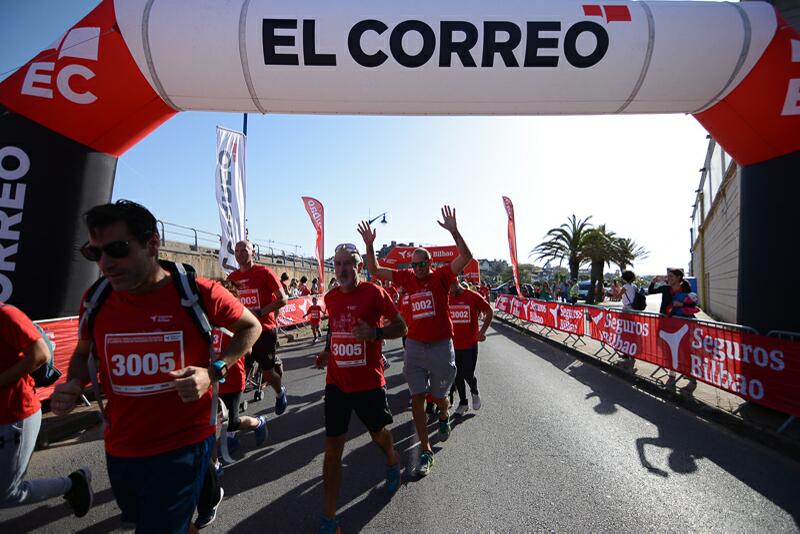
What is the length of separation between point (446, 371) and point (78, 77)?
17.0 ft

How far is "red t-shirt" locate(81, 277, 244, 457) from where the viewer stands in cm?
192

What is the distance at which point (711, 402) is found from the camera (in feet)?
17.9

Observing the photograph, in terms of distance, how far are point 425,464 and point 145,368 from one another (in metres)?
2.72

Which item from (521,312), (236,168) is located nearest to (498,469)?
(236,168)

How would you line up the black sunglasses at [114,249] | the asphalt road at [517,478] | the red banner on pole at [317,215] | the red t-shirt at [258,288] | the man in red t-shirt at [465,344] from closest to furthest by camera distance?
the black sunglasses at [114,249], the asphalt road at [517,478], the red t-shirt at [258,288], the man in red t-shirt at [465,344], the red banner on pole at [317,215]

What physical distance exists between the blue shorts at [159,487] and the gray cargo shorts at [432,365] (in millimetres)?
2537

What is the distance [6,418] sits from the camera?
8.48 ft

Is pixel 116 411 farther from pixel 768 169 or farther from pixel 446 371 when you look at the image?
pixel 768 169

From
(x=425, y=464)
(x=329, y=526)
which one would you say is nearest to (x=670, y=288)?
(x=425, y=464)

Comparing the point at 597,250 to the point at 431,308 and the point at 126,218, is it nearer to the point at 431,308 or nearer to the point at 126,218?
the point at 431,308

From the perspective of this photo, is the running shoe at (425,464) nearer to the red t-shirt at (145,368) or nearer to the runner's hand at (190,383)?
the red t-shirt at (145,368)

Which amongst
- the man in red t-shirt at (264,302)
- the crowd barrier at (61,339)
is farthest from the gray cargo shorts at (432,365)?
the crowd barrier at (61,339)

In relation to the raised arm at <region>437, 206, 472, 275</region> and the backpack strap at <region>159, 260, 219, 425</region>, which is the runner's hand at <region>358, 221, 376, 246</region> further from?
the backpack strap at <region>159, 260, 219, 425</region>

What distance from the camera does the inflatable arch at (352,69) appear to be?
14.1 feet
